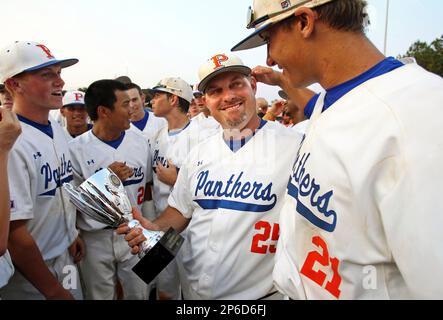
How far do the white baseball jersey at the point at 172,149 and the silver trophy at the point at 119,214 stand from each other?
1570 millimetres

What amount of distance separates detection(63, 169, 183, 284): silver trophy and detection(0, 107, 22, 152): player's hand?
0.47m

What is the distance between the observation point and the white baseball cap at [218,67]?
2.42m

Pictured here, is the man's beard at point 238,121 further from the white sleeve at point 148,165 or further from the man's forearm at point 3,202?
the white sleeve at point 148,165

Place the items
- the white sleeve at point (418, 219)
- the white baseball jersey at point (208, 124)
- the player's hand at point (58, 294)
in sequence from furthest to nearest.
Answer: the white baseball jersey at point (208, 124) → the player's hand at point (58, 294) → the white sleeve at point (418, 219)

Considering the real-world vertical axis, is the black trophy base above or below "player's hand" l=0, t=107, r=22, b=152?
below

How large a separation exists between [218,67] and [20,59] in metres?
1.46

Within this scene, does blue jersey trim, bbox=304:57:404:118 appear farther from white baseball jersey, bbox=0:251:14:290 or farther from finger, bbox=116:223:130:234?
white baseball jersey, bbox=0:251:14:290

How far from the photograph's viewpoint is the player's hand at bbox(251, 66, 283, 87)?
2.42 meters

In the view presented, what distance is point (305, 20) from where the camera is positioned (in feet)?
4.39

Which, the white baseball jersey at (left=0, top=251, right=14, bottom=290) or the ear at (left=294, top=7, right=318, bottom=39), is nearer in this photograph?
the ear at (left=294, top=7, right=318, bottom=39)

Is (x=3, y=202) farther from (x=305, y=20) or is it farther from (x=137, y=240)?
(x=305, y=20)

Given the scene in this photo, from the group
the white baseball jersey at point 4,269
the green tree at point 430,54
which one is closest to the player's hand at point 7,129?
the white baseball jersey at point 4,269

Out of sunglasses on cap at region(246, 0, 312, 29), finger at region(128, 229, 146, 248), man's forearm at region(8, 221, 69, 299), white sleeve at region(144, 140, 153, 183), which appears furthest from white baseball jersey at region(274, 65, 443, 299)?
white sleeve at region(144, 140, 153, 183)

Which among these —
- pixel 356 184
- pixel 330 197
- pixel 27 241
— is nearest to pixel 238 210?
pixel 330 197
